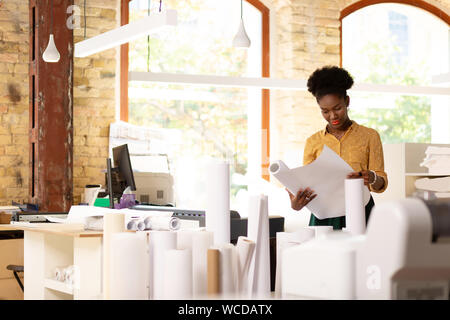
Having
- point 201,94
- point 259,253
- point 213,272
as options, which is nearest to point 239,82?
point 201,94

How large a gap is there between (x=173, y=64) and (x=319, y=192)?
4.90m

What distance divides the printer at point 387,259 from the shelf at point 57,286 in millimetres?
1574

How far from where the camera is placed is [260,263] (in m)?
1.83

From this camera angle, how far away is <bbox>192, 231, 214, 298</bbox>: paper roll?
170 cm

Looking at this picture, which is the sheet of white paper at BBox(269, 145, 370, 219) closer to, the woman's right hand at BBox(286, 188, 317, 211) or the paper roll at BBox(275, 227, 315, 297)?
the woman's right hand at BBox(286, 188, 317, 211)

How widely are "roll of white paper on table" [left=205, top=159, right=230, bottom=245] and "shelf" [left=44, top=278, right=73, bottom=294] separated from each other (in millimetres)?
993

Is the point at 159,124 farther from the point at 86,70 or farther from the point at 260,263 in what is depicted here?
the point at 260,263

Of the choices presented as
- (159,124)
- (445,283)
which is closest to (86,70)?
(159,124)

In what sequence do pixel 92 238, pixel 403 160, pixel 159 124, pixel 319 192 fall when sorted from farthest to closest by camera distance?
1. pixel 159 124
2. pixel 403 160
3. pixel 319 192
4. pixel 92 238

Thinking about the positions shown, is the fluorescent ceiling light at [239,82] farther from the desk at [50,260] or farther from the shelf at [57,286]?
the shelf at [57,286]

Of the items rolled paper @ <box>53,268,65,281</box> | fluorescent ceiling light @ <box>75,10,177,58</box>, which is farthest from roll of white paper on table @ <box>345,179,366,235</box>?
fluorescent ceiling light @ <box>75,10,177,58</box>

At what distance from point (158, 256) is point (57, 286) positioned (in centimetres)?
120

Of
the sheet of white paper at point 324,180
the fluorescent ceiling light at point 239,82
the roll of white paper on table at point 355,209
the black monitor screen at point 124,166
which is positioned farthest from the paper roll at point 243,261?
the fluorescent ceiling light at point 239,82

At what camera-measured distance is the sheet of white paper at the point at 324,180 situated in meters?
2.61
